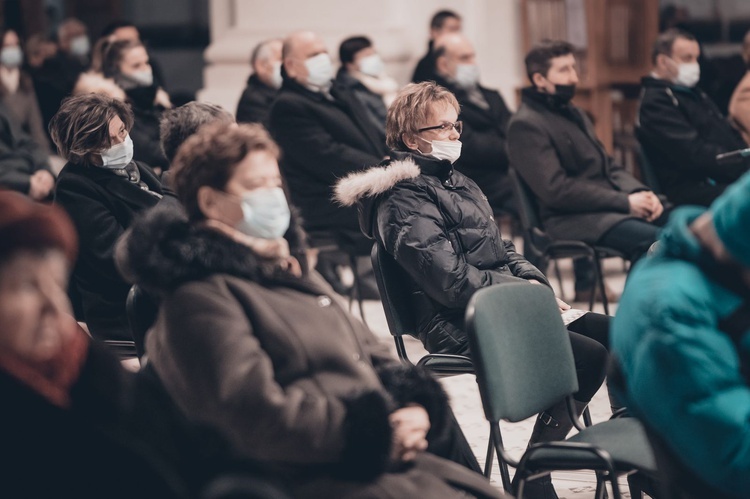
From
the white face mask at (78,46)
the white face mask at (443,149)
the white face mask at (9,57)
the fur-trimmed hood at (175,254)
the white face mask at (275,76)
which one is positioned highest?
the fur-trimmed hood at (175,254)

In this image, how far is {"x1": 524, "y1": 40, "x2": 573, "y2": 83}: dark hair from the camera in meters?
6.39

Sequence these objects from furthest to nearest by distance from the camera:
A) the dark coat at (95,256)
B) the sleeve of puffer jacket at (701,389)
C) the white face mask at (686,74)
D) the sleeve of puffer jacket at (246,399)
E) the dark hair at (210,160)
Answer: the white face mask at (686,74) → the dark coat at (95,256) → the dark hair at (210,160) → the sleeve of puffer jacket at (246,399) → the sleeve of puffer jacket at (701,389)

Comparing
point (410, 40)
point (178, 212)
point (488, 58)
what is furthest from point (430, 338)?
point (488, 58)

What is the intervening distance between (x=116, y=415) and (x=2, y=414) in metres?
0.20

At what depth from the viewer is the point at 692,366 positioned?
2.29m

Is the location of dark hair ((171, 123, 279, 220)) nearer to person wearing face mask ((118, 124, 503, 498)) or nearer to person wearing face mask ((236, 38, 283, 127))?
person wearing face mask ((118, 124, 503, 498))

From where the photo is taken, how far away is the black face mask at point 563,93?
6.37 m

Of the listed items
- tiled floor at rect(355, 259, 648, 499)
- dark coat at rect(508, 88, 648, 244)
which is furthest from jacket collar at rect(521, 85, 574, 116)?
tiled floor at rect(355, 259, 648, 499)

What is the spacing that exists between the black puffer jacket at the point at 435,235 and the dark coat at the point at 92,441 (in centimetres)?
181

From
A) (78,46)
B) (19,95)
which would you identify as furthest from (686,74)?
(78,46)

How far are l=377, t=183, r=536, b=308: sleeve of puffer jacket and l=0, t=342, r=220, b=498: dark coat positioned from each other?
70.9 inches

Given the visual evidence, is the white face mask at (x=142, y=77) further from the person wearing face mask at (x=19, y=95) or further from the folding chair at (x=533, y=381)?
the folding chair at (x=533, y=381)

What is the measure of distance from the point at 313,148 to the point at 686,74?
6.97 ft

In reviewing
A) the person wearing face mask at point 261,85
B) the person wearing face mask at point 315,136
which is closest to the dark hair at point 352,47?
the person wearing face mask at point 261,85
